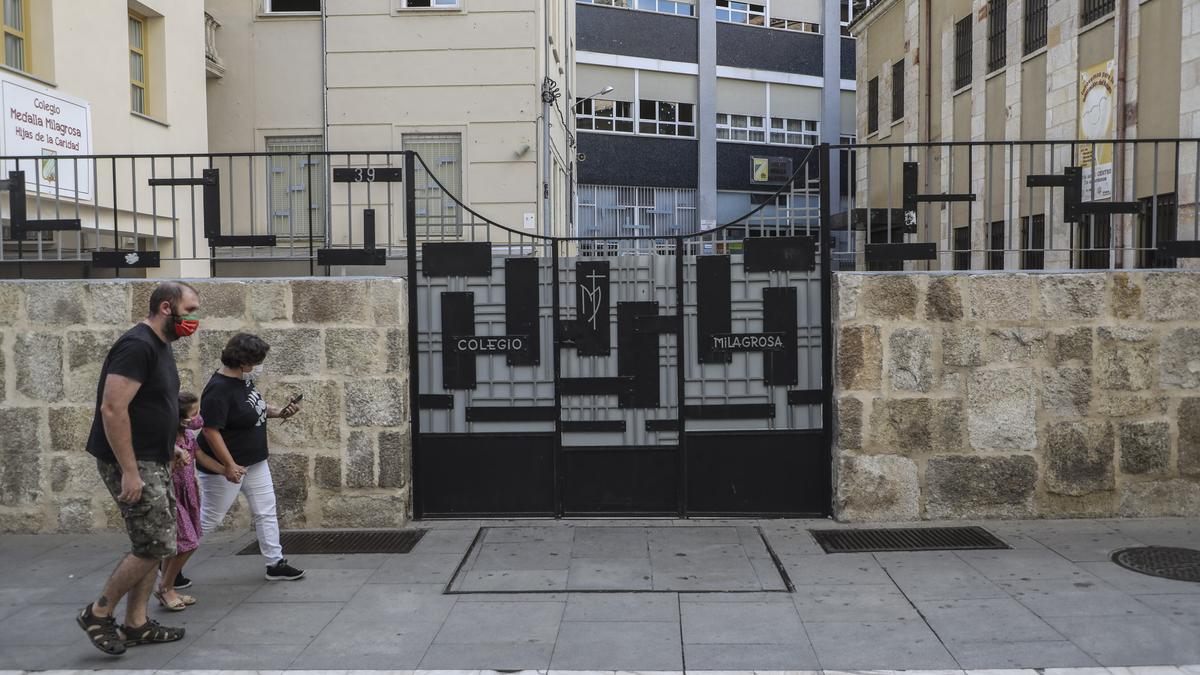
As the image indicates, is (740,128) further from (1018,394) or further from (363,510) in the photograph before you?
(363,510)

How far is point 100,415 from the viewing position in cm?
504

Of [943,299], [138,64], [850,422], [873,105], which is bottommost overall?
[850,422]

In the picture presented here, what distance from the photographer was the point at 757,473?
7.80 m

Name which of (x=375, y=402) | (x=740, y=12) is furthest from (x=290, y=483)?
(x=740, y=12)

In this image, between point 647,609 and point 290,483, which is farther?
point 290,483

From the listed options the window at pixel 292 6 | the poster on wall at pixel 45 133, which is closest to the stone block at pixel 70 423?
the poster on wall at pixel 45 133

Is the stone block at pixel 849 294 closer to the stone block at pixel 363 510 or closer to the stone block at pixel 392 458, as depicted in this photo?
the stone block at pixel 392 458

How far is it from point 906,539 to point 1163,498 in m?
2.08

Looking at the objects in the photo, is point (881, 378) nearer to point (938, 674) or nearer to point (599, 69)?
point (938, 674)

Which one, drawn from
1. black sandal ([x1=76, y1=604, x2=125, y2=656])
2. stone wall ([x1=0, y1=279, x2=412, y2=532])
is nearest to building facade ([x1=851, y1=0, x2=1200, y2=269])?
stone wall ([x1=0, y1=279, x2=412, y2=532])

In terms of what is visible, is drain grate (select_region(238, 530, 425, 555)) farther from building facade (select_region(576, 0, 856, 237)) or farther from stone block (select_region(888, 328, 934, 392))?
building facade (select_region(576, 0, 856, 237))

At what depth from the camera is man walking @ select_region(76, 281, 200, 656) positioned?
4953 millimetres

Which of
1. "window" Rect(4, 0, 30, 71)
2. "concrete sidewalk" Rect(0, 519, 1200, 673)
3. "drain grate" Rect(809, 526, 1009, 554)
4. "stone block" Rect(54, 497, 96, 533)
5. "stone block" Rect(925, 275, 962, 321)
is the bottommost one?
"concrete sidewalk" Rect(0, 519, 1200, 673)

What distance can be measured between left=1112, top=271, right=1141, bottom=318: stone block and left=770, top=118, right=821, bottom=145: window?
29.5 meters
